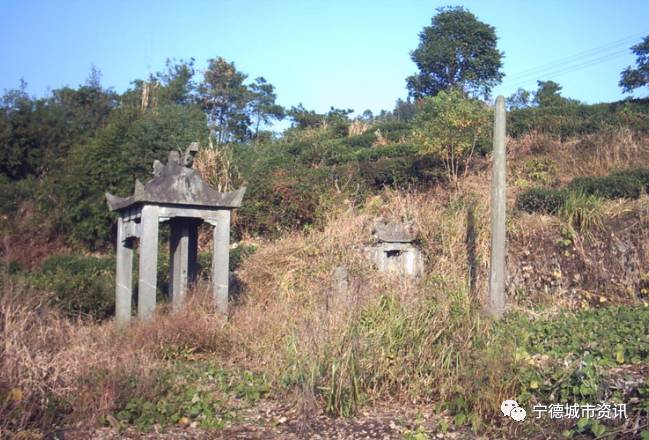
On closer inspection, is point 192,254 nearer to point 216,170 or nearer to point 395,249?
point 395,249

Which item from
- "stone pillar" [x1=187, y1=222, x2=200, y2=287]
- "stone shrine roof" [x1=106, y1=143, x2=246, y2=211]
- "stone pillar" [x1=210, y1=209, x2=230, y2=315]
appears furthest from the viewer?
"stone pillar" [x1=187, y1=222, x2=200, y2=287]

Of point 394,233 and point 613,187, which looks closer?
point 394,233

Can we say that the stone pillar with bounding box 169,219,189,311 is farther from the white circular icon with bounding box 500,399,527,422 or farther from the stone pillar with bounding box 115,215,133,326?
the white circular icon with bounding box 500,399,527,422

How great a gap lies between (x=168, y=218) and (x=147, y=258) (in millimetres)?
550

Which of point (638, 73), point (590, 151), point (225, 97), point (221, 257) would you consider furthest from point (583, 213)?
point (225, 97)

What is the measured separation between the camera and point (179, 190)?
8.27m

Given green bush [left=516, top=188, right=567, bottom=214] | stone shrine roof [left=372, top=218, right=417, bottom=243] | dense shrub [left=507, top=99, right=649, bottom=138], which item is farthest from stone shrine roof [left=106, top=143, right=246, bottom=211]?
dense shrub [left=507, top=99, right=649, bottom=138]

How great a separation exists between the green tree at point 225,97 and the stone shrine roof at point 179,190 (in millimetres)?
21592

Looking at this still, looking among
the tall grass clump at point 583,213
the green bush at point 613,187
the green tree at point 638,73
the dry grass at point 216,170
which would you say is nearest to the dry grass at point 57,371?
the tall grass clump at point 583,213

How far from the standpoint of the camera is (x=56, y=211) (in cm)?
1691

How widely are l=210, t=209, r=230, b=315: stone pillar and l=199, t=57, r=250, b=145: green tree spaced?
70.7ft

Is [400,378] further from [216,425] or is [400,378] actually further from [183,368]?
[183,368]

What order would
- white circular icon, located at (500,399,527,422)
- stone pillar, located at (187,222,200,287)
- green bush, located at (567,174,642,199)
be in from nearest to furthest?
white circular icon, located at (500,399,527,422) → stone pillar, located at (187,222,200,287) → green bush, located at (567,174,642,199)

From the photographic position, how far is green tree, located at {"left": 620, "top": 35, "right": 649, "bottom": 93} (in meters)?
22.7
